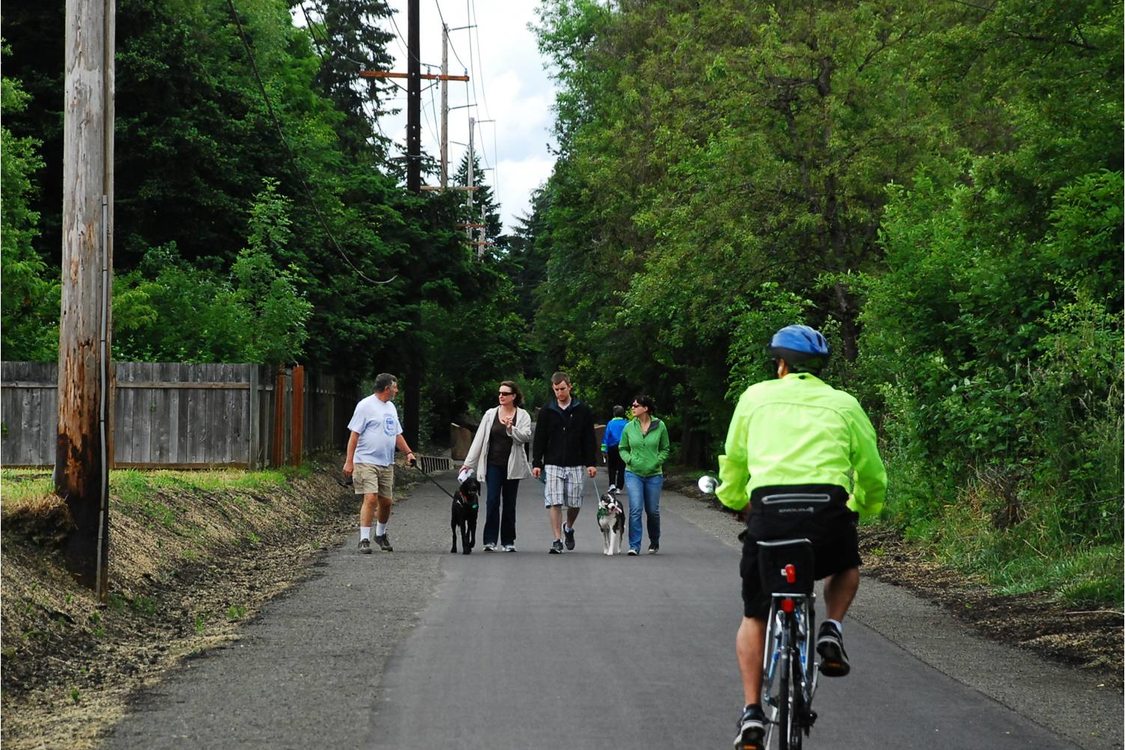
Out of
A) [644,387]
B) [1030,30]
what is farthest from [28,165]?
[644,387]

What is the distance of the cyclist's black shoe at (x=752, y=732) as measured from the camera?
5.95 meters

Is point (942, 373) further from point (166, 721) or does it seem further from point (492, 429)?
point (166, 721)

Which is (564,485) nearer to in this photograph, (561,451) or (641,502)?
(561,451)

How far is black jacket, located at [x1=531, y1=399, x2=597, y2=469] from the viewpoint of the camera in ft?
55.7

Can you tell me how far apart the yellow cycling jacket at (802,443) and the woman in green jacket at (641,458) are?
10.1 meters

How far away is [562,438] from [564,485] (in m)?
0.52

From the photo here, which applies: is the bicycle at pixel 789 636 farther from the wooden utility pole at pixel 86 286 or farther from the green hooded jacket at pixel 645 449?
the green hooded jacket at pixel 645 449

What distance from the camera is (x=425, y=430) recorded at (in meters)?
65.6

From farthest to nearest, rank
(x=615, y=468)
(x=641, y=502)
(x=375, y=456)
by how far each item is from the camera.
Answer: (x=615, y=468) → (x=641, y=502) → (x=375, y=456)

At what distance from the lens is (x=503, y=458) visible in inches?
677

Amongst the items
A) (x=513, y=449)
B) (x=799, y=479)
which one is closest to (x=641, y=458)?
(x=513, y=449)

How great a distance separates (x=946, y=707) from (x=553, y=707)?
6.63 feet

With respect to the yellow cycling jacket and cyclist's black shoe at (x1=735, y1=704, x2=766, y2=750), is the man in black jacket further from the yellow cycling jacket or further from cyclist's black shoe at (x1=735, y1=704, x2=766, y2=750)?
cyclist's black shoe at (x1=735, y1=704, x2=766, y2=750)

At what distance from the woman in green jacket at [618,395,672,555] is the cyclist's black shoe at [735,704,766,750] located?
10.6m
